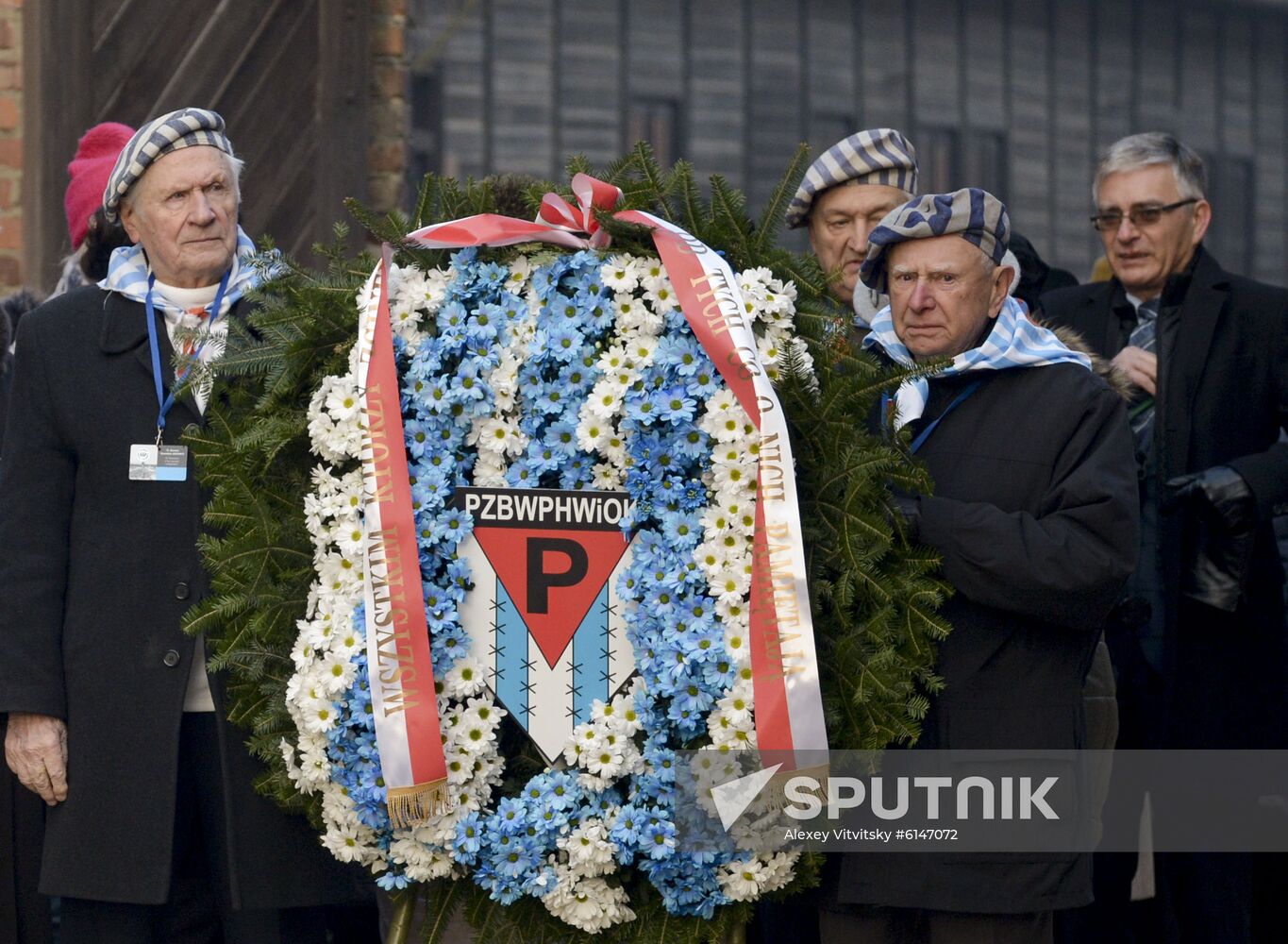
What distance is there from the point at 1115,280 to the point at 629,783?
2265 mm

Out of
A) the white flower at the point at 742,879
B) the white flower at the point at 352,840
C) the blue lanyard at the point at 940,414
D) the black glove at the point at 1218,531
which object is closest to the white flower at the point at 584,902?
the white flower at the point at 742,879

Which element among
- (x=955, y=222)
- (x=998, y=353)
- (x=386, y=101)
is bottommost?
(x=998, y=353)

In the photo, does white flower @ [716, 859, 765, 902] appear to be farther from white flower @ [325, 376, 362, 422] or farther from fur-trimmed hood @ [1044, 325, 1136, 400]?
fur-trimmed hood @ [1044, 325, 1136, 400]

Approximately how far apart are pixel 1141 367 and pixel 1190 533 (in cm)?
42

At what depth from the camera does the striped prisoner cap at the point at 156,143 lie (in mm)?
3777

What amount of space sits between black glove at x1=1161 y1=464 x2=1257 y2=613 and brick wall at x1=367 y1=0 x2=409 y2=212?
317cm

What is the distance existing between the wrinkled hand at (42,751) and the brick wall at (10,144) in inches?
87.8

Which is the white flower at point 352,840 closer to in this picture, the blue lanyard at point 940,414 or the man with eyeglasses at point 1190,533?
the blue lanyard at point 940,414

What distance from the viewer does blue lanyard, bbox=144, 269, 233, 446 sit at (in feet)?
11.9

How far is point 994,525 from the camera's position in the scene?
10.8 ft

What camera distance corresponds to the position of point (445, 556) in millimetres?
3275

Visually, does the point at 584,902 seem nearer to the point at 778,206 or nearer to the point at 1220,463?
the point at 778,206

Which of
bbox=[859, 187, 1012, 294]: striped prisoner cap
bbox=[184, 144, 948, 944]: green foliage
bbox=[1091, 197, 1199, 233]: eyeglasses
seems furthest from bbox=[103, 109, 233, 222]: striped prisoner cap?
bbox=[1091, 197, 1199, 233]: eyeglasses

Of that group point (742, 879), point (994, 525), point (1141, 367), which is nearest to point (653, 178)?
point (994, 525)
